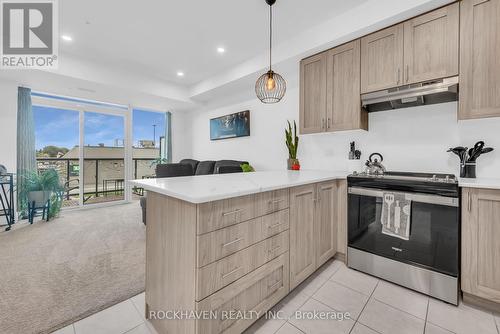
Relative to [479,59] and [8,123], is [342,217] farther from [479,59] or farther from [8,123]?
[8,123]

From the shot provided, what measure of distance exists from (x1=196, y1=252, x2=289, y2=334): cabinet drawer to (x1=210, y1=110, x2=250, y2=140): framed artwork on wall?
2.94 meters

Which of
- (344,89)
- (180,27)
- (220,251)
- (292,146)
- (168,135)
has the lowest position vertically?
(220,251)

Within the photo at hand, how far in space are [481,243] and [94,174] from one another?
630cm

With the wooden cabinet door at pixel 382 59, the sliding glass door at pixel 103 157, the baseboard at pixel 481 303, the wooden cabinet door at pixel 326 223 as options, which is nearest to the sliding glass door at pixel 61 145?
the sliding glass door at pixel 103 157

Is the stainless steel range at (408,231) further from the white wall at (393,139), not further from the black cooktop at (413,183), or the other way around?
the white wall at (393,139)

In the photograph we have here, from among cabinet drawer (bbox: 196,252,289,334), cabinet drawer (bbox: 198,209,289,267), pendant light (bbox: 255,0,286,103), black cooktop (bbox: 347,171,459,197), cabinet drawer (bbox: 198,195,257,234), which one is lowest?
cabinet drawer (bbox: 196,252,289,334)

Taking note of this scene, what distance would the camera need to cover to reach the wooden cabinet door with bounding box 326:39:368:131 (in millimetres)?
2400

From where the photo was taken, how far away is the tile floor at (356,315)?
1.43 meters

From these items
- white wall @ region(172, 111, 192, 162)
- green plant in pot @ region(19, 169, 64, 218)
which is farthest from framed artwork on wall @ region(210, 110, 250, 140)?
green plant in pot @ region(19, 169, 64, 218)

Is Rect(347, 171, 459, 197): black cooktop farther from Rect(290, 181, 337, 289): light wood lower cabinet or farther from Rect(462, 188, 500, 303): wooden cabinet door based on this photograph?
Rect(290, 181, 337, 289): light wood lower cabinet

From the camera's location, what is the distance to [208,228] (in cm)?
111

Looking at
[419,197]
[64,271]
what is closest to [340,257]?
[419,197]

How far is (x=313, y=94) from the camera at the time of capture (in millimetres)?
2771

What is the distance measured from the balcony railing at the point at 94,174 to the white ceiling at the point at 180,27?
92.8 inches
